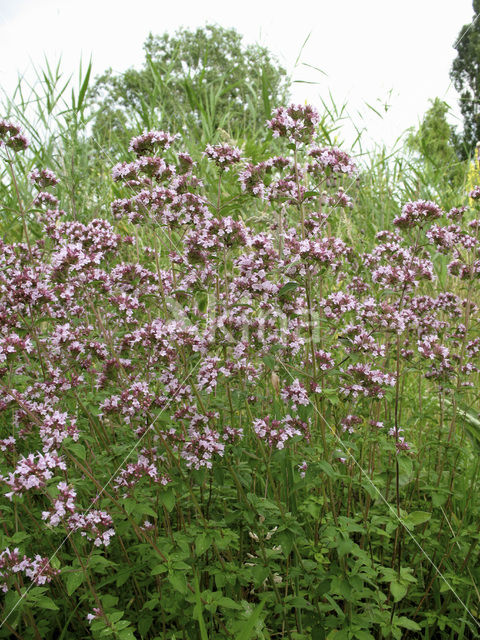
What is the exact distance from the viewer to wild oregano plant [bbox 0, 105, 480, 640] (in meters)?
2.35

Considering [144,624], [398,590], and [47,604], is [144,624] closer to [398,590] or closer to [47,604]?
[47,604]

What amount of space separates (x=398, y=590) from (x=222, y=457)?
3.22 feet

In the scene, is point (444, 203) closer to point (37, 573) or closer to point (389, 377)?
point (389, 377)

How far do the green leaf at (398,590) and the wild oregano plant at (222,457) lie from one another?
0.06ft

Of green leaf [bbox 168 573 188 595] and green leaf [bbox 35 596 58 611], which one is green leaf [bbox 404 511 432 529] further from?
green leaf [bbox 35 596 58 611]

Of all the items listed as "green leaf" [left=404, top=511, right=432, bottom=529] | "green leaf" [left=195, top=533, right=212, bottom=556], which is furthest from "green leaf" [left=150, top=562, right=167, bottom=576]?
"green leaf" [left=404, top=511, right=432, bottom=529]

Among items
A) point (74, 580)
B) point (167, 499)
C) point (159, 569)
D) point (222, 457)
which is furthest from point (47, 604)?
point (222, 457)

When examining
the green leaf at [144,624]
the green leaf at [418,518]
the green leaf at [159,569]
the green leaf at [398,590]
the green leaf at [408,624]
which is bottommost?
the green leaf at [408,624]

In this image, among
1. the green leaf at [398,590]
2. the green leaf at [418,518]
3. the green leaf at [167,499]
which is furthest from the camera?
the green leaf at [418,518]

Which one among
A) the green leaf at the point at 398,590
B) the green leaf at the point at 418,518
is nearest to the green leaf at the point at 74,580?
the green leaf at the point at 398,590

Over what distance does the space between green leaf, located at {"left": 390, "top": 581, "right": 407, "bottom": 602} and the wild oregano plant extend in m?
0.02

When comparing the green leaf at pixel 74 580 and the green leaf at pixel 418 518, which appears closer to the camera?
the green leaf at pixel 74 580

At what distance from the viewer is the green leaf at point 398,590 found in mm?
2248

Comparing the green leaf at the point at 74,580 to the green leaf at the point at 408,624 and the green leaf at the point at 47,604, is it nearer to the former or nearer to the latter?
the green leaf at the point at 47,604
